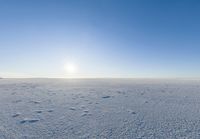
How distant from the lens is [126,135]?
230 inches

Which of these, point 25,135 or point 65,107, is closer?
point 25,135

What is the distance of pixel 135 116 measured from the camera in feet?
26.4

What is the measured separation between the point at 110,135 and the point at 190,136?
2.74 metres

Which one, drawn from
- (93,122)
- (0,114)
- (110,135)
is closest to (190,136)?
(110,135)

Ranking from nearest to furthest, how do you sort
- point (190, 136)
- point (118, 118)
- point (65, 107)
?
point (190, 136) → point (118, 118) → point (65, 107)

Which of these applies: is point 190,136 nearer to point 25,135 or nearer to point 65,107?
point 25,135

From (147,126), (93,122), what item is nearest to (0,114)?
(93,122)

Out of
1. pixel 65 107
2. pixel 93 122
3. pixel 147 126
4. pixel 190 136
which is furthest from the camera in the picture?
pixel 65 107

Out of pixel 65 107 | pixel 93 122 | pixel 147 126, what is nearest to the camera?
pixel 147 126

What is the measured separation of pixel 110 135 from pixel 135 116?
8.42 ft

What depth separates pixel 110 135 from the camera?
19.3 ft

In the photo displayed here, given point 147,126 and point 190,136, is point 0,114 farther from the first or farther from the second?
point 190,136

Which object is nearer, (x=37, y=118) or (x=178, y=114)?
(x=37, y=118)

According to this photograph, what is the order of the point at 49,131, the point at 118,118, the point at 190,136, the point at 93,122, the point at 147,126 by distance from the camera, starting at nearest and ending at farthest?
the point at 190,136, the point at 49,131, the point at 147,126, the point at 93,122, the point at 118,118
